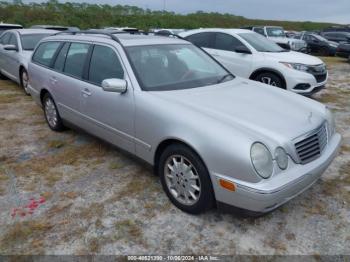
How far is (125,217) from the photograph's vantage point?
3.04 m

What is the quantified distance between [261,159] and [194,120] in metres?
0.67

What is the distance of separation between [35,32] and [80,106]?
17.1ft

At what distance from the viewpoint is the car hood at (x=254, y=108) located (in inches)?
109

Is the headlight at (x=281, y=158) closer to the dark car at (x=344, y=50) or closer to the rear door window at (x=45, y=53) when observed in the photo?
the rear door window at (x=45, y=53)

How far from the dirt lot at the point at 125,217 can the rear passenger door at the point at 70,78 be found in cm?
61

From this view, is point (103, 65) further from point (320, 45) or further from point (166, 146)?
point (320, 45)

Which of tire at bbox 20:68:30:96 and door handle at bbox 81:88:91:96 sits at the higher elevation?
door handle at bbox 81:88:91:96

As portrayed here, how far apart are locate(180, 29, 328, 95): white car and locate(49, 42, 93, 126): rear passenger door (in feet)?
13.3

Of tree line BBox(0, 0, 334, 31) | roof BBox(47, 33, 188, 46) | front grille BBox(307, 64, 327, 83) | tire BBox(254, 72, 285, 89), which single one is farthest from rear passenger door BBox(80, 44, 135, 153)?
tree line BBox(0, 0, 334, 31)

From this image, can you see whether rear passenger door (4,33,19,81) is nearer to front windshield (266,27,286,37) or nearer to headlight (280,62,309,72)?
headlight (280,62,309,72)

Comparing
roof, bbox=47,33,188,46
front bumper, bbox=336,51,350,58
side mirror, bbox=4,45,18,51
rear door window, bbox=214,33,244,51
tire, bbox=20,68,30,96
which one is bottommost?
tire, bbox=20,68,30,96

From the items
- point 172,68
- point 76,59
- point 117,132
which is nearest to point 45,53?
point 76,59

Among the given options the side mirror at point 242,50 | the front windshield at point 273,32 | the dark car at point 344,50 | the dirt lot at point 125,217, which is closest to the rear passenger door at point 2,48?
the dirt lot at point 125,217

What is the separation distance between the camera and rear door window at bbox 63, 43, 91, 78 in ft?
13.7
